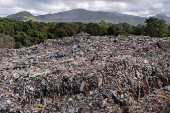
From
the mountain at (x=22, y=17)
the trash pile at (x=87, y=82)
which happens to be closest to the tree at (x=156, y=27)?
the trash pile at (x=87, y=82)

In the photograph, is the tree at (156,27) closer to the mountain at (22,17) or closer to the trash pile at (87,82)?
the trash pile at (87,82)

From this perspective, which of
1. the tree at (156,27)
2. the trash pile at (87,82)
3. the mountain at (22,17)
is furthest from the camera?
the mountain at (22,17)

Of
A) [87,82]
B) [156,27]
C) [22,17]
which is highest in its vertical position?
[22,17]

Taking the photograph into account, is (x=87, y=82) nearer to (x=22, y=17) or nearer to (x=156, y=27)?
(x=156, y=27)

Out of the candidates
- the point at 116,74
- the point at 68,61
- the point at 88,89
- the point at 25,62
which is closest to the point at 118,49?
the point at 116,74

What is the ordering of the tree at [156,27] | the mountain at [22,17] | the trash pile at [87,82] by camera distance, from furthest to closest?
the mountain at [22,17] → the tree at [156,27] → the trash pile at [87,82]

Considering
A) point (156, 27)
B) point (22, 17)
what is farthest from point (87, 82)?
point (22, 17)

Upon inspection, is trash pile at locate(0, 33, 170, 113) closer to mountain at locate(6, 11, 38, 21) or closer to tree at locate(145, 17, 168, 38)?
tree at locate(145, 17, 168, 38)

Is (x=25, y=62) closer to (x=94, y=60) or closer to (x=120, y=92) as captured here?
(x=94, y=60)

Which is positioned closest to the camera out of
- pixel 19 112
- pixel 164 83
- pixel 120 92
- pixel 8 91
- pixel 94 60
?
pixel 19 112
